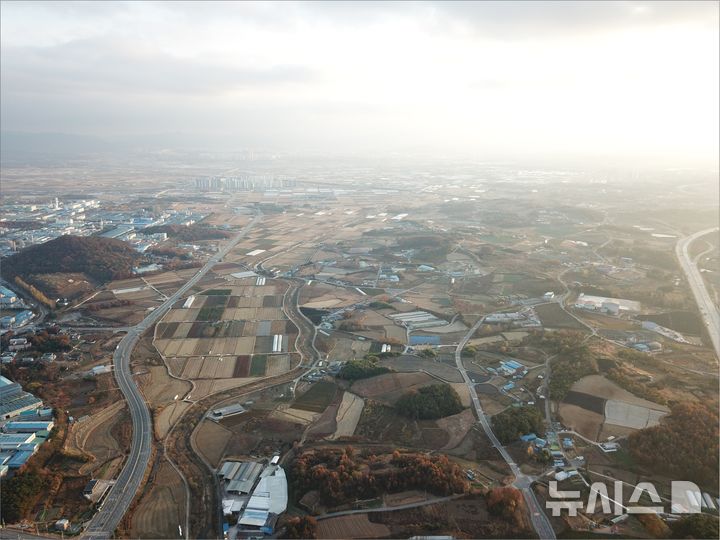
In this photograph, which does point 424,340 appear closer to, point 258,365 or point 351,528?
point 258,365

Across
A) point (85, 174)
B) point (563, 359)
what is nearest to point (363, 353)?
point (563, 359)

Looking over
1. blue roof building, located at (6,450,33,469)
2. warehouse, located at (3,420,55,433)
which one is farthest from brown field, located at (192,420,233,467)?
warehouse, located at (3,420,55,433)

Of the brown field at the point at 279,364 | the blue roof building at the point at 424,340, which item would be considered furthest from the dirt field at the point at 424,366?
the brown field at the point at 279,364

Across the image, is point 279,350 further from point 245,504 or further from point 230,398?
point 245,504

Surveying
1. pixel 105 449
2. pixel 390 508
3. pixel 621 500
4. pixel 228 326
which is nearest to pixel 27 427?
pixel 105 449

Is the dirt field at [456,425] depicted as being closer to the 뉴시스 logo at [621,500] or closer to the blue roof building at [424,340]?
the 뉴시스 logo at [621,500]

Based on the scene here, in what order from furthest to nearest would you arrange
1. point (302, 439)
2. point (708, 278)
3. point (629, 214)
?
point (629, 214)
point (708, 278)
point (302, 439)
